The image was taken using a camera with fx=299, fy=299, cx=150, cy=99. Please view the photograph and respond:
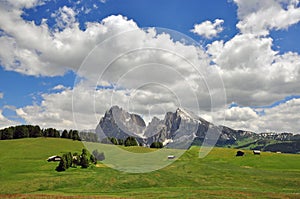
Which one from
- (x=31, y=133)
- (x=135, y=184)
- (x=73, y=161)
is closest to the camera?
(x=135, y=184)

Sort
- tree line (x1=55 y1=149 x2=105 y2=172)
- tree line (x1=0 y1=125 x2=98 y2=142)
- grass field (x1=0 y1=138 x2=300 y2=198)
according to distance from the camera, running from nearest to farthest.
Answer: grass field (x1=0 y1=138 x2=300 y2=198) → tree line (x1=55 y1=149 x2=105 y2=172) → tree line (x1=0 y1=125 x2=98 y2=142)

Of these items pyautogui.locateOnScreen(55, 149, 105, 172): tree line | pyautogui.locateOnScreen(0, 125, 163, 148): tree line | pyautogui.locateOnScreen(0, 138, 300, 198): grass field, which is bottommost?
pyautogui.locateOnScreen(0, 138, 300, 198): grass field

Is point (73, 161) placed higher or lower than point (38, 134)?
lower

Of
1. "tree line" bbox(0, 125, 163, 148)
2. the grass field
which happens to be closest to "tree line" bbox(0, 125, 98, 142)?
"tree line" bbox(0, 125, 163, 148)

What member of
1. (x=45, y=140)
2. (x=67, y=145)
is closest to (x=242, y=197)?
(x=67, y=145)

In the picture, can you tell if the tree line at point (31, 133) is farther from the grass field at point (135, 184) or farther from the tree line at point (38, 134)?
the grass field at point (135, 184)

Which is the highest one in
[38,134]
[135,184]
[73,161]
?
[38,134]

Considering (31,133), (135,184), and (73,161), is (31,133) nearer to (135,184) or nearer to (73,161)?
(73,161)

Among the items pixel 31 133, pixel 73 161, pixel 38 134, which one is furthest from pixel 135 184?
pixel 31 133

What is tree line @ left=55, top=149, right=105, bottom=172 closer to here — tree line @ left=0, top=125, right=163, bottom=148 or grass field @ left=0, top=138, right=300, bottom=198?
grass field @ left=0, top=138, right=300, bottom=198

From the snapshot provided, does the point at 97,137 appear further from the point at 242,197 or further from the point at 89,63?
the point at 242,197

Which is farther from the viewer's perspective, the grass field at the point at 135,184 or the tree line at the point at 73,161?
the tree line at the point at 73,161

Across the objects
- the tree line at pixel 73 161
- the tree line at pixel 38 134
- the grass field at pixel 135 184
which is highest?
the tree line at pixel 38 134

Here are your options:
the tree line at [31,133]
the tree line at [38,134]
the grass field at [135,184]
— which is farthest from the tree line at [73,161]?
the tree line at [31,133]
